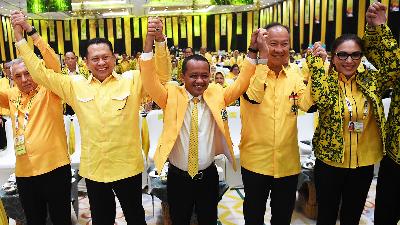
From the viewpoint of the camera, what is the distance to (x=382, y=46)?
2.19m

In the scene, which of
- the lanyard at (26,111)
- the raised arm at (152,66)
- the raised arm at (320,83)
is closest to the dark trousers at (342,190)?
the raised arm at (320,83)

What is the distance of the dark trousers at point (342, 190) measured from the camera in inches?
87.5

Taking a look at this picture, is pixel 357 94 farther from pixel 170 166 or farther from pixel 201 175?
pixel 170 166

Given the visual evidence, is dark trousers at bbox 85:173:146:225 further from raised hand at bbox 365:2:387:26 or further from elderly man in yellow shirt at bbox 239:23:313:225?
raised hand at bbox 365:2:387:26

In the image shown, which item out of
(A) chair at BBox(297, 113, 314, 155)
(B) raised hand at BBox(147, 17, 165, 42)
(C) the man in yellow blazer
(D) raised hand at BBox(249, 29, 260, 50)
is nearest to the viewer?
(B) raised hand at BBox(147, 17, 165, 42)

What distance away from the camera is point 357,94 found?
2176mm

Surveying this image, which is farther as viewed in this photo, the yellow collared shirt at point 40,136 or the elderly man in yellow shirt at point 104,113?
the yellow collared shirt at point 40,136

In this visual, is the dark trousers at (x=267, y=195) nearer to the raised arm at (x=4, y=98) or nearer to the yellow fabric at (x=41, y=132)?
the yellow fabric at (x=41, y=132)

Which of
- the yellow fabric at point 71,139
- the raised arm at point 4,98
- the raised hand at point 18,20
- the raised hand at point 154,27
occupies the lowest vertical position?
the yellow fabric at point 71,139

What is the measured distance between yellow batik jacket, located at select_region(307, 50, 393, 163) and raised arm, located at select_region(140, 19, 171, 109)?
0.83 meters

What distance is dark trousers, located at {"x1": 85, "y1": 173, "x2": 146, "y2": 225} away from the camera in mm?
2238

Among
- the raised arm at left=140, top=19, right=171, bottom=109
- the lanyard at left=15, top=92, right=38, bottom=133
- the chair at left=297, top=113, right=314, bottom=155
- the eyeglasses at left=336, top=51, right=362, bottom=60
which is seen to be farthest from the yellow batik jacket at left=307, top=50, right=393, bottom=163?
the chair at left=297, top=113, right=314, bottom=155

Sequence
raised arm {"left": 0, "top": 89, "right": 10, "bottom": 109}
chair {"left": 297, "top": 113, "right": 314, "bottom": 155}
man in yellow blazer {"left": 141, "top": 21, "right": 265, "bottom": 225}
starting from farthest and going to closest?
chair {"left": 297, "top": 113, "right": 314, "bottom": 155} < raised arm {"left": 0, "top": 89, "right": 10, "bottom": 109} < man in yellow blazer {"left": 141, "top": 21, "right": 265, "bottom": 225}

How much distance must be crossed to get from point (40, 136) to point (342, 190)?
6.03 feet
